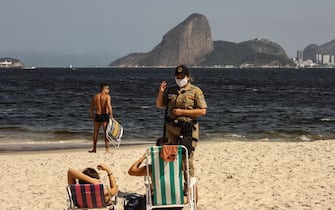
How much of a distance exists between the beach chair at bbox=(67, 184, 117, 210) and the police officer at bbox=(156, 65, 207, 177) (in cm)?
118

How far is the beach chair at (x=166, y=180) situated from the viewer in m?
5.94

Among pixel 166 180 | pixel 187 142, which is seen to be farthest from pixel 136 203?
pixel 187 142

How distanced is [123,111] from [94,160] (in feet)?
63.1

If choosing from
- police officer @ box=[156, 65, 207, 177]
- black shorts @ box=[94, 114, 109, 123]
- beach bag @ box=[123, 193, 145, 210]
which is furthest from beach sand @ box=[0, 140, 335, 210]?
police officer @ box=[156, 65, 207, 177]

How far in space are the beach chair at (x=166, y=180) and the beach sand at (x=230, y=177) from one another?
5.05 feet

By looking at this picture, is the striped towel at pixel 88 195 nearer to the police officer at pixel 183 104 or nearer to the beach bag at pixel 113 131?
the police officer at pixel 183 104

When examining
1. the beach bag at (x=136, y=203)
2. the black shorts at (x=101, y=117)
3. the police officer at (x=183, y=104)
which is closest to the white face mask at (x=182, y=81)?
the police officer at (x=183, y=104)

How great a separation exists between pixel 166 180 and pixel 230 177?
3357mm

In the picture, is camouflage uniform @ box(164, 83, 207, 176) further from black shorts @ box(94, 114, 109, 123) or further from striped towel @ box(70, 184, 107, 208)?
black shorts @ box(94, 114, 109, 123)

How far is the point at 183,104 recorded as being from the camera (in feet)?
20.8

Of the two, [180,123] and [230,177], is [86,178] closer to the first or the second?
[180,123]

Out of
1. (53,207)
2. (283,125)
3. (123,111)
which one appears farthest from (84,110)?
(53,207)

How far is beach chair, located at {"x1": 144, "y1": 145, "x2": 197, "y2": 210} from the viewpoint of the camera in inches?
234

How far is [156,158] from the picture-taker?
5957 mm
